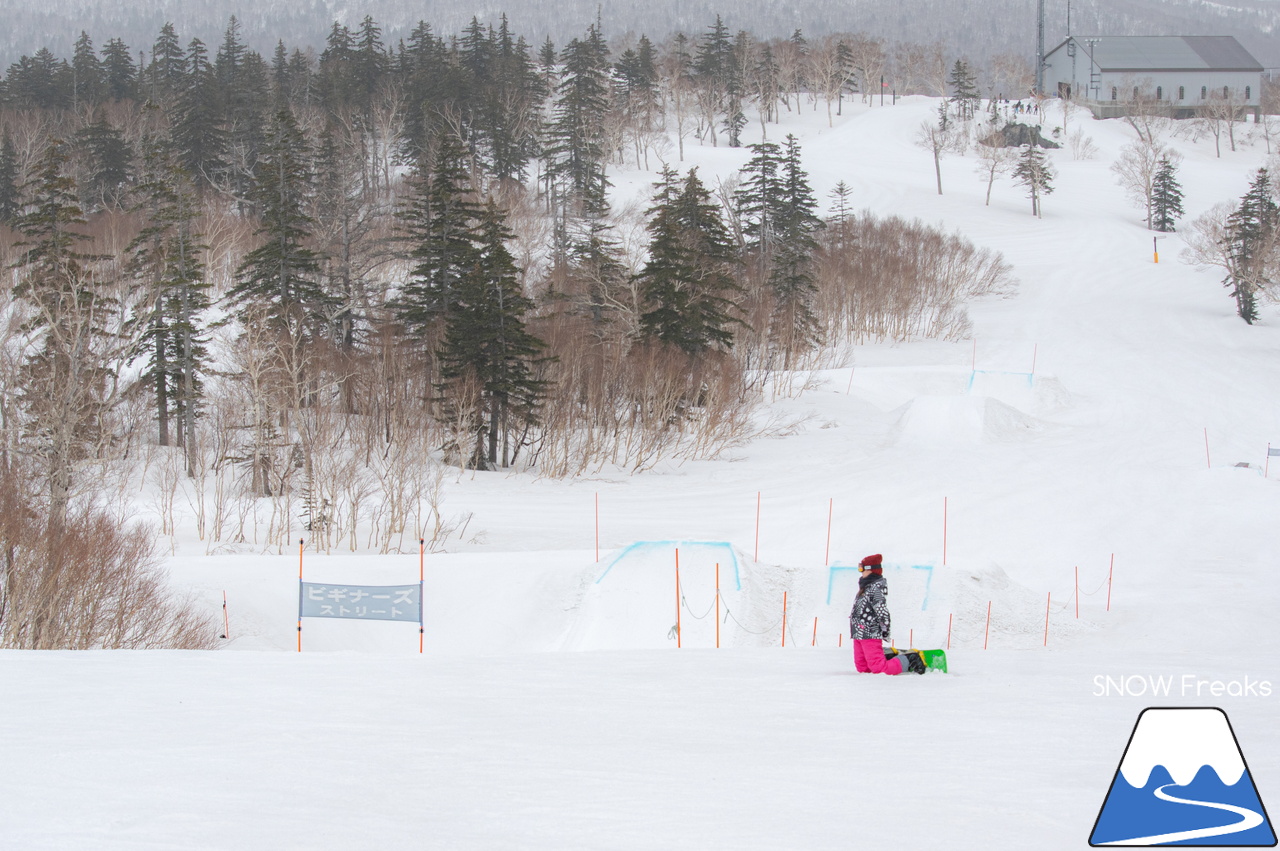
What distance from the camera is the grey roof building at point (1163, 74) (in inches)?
4801

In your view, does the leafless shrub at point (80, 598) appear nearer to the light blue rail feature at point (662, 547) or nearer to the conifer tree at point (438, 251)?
the light blue rail feature at point (662, 547)

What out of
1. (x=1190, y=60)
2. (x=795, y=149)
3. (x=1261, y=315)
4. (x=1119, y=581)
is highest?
(x=1190, y=60)

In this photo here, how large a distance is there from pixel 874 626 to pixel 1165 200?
9454 cm

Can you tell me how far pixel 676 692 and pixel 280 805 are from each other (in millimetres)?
4460

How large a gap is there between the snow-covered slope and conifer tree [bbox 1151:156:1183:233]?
41.8 meters

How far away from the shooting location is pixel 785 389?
48.6 meters

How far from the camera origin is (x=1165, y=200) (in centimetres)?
8956

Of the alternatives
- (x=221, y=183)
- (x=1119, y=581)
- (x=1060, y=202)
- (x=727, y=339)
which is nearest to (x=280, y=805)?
(x=1119, y=581)

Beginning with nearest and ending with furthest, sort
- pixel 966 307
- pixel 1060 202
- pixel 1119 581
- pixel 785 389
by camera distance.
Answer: pixel 1119 581 → pixel 785 389 → pixel 966 307 → pixel 1060 202

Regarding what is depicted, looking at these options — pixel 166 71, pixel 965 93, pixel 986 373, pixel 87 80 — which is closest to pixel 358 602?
pixel 986 373

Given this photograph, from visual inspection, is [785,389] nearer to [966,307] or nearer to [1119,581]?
[1119,581]

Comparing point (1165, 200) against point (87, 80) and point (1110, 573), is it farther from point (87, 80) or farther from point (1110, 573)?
point (87, 80)

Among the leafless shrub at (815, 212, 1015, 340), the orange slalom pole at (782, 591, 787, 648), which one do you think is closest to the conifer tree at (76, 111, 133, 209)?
the leafless shrub at (815, 212, 1015, 340)

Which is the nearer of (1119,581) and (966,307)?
(1119,581)
